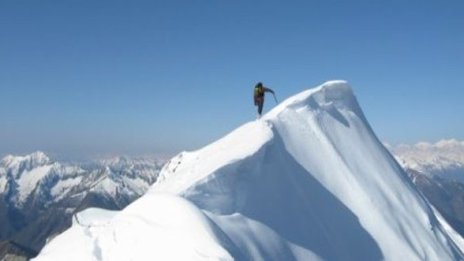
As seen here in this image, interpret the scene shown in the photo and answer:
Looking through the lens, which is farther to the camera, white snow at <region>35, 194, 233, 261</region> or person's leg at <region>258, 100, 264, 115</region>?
person's leg at <region>258, 100, 264, 115</region>

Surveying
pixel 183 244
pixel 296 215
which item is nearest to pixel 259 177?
pixel 296 215

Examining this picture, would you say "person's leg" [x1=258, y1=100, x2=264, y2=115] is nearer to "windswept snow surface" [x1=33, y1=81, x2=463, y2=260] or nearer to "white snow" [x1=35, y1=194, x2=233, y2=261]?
"windswept snow surface" [x1=33, y1=81, x2=463, y2=260]

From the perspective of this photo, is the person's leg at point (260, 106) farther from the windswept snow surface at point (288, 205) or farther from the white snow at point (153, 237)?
the white snow at point (153, 237)

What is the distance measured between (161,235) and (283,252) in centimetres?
749

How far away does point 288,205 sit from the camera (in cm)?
3438

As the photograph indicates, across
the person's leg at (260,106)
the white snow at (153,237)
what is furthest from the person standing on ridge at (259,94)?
the white snow at (153,237)

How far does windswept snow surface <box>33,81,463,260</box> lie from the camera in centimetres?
2566

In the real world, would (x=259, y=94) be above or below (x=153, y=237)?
above

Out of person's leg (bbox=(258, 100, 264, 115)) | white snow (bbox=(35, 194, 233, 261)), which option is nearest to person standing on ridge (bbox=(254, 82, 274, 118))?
person's leg (bbox=(258, 100, 264, 115))

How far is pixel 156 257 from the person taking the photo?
23.2 meters

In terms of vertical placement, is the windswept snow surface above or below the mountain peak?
below

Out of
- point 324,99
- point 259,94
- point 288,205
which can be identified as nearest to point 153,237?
point 288,205

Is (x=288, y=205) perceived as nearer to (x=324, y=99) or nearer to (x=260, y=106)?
(x=260, y=106)

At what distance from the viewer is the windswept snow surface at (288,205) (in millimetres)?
25656
